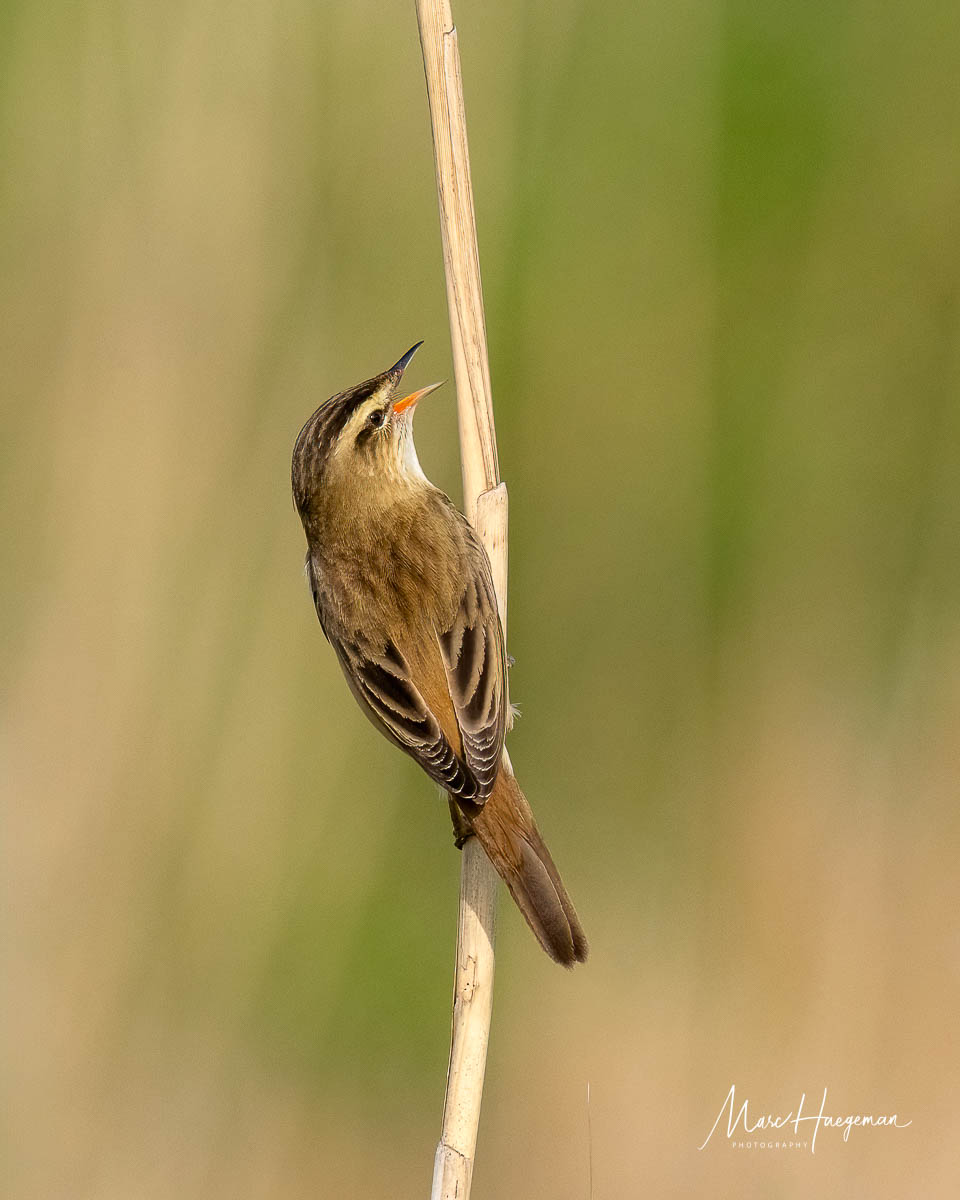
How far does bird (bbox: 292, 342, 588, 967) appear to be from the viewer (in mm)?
2887

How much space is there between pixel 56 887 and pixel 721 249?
9.51ft

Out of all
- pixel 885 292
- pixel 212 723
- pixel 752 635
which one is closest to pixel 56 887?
pixel 212 723

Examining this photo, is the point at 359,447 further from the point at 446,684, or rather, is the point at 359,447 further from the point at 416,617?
the point at 446,684

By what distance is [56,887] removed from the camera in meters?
3.78

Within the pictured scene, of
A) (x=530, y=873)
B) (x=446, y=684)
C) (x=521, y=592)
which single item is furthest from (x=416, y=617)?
(x=521, y=592)

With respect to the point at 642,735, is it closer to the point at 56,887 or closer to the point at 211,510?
the point at 211,510

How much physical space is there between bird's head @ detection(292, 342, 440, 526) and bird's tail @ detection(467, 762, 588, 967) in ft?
3.44

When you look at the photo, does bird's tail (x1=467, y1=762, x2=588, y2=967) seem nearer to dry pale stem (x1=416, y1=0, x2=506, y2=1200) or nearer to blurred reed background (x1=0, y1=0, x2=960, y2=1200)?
dry pale stem (x1=416, y1=0, x2=506, y2=1200)

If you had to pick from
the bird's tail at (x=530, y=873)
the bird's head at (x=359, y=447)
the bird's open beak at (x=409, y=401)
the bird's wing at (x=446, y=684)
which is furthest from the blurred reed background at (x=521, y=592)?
the bird's tail at (x=530, y=873)

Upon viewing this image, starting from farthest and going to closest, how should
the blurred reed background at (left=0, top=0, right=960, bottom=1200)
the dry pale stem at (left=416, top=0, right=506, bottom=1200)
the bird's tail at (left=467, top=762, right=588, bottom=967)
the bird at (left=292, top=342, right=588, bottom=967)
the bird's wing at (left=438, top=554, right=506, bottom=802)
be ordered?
the blurred reed background at (left=0, top=0, right=960, bottom=1200), the bird's wing at (left=438, top=554, right=506, bottom=802), the bird at (left=292, top=342, right=588, bottom=967), the bird's tail at (left=467, top=762, right=588, bottom=967), the dry pale stem at (left=416, top=0, right=506, bottom=1200)

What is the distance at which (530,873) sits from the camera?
2.80 metres

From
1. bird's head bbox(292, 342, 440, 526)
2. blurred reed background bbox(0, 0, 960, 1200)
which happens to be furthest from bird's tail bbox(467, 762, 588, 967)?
blurred reed background bbox(0, 0, 960, 1200)

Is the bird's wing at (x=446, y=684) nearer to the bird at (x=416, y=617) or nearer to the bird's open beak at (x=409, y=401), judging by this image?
the bird at (x=416, y=617)

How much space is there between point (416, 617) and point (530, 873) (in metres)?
0.76
